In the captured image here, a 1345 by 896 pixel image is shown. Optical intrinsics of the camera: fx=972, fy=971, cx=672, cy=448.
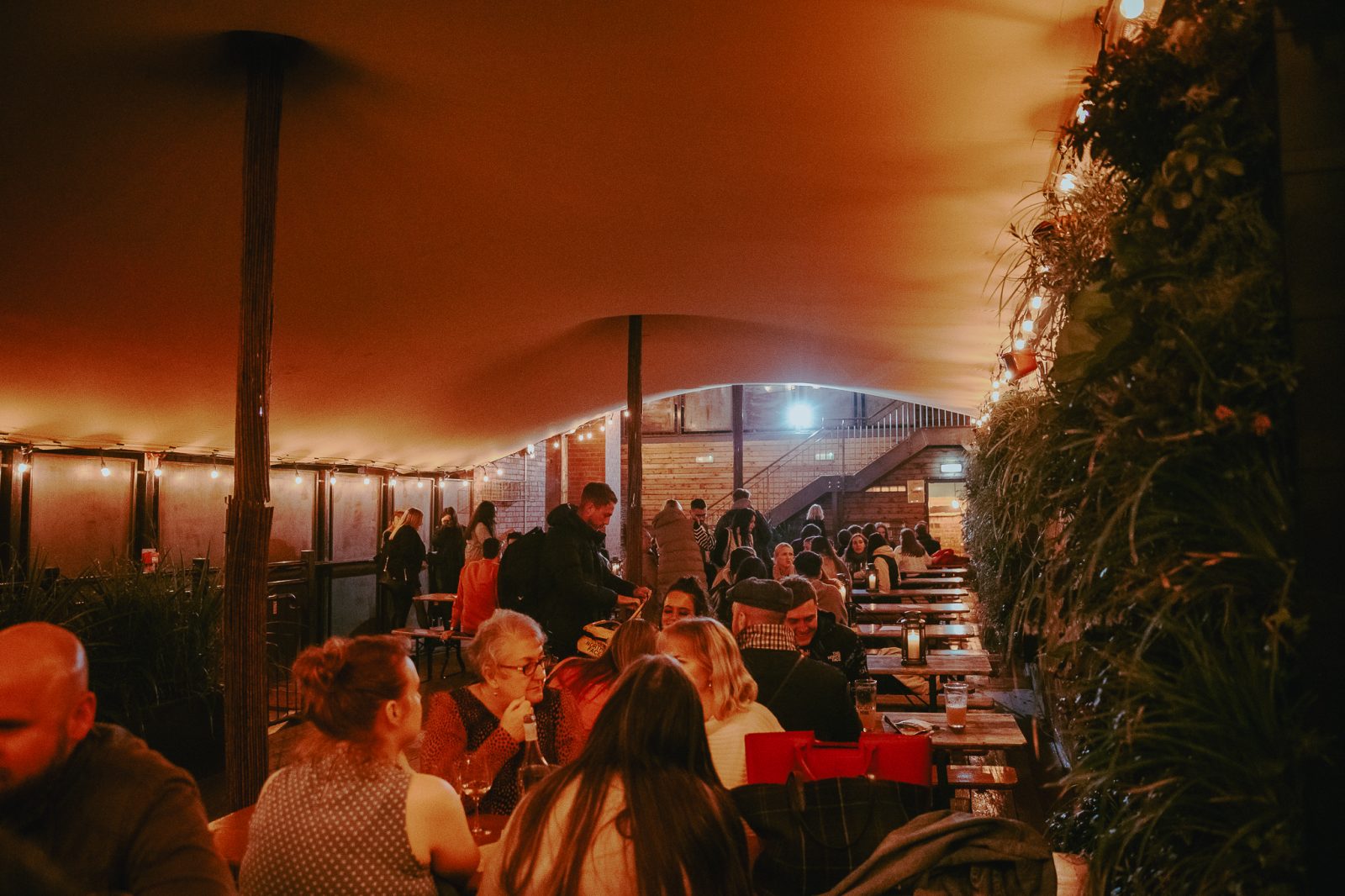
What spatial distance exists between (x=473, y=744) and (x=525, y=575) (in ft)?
10.5

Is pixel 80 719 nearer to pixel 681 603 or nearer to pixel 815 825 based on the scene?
pixel 815 825

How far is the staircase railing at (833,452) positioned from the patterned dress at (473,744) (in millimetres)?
16370

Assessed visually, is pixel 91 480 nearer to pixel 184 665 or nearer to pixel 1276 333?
pixel 184 665

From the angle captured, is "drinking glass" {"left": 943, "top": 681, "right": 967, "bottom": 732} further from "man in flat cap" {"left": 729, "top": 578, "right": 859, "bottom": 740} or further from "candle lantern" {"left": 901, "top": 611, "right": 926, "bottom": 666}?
"candle lantern" {"left": 901, "top": 611, "right": 926, "bottom": 666}

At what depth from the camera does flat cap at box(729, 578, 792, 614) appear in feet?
14.0

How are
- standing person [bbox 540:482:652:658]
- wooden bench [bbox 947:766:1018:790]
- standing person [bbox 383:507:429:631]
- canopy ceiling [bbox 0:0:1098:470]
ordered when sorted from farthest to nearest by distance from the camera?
1. standing person [bbox 383:507:429:631]
2. standing person [bbox 540:482:652:658]
3. canopy ceiling [bbox 0:0:1098:470]
4. wooden bench [bbox 947:766:1018:790]

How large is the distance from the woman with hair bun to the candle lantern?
13.6ft

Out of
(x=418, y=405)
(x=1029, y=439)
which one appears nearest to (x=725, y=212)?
(x=1029, y=439)

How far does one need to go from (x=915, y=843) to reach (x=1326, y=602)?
2.97 feet

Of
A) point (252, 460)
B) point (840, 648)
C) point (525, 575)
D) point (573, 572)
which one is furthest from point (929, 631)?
point (252, 460)

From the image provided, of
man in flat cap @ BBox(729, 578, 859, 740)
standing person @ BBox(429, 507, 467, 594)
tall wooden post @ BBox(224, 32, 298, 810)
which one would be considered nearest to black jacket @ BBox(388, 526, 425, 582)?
standing person @ BBox(429, 507, 467, 594)

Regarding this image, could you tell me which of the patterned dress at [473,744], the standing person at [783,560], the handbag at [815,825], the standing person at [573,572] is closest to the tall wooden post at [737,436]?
the standing person at [783,560]

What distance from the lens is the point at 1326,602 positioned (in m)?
1.51

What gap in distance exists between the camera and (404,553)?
10.9 metres
